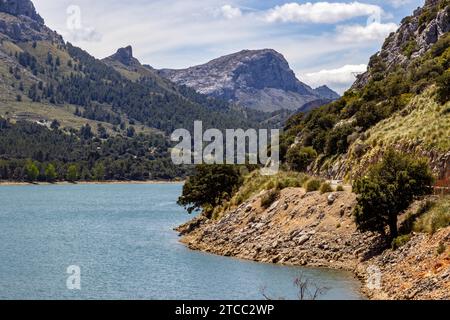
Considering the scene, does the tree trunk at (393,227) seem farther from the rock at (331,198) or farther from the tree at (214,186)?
the tree at (214,186)

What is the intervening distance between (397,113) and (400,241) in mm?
33162

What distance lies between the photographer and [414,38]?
110688 mm

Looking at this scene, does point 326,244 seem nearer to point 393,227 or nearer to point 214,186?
point 393,227

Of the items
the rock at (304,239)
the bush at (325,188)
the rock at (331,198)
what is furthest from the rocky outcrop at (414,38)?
the rock at (304,239)

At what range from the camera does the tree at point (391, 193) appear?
160ft

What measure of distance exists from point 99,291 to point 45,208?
316 ft

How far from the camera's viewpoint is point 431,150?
5747cm

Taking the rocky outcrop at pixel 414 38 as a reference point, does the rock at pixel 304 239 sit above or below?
below

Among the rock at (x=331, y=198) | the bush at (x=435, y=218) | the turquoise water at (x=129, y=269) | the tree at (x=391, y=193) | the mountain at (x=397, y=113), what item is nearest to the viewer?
the bush at (x=435, y=218)

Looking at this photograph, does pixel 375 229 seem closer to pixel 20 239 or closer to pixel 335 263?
pixel 335 263

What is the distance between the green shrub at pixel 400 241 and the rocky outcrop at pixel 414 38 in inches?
2311

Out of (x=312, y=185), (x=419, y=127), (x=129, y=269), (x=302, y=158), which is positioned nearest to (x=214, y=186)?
(x=302, y=158)
